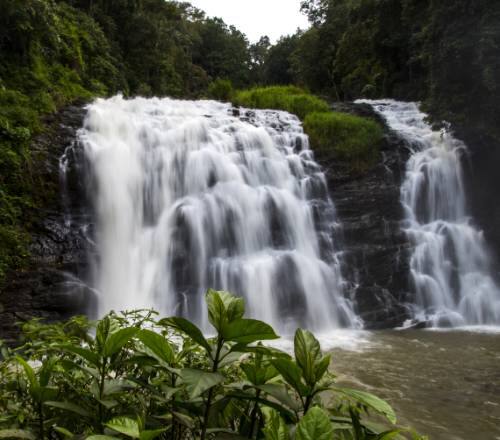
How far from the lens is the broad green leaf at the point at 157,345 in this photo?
3.94ft

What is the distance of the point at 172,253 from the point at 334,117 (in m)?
6.63

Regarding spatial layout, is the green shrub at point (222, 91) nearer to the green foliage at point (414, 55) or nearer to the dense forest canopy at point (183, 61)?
the dense forest canopy at point (183, 61)

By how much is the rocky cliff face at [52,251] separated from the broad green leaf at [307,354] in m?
6.33

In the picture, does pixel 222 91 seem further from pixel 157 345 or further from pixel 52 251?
pixel 157 345

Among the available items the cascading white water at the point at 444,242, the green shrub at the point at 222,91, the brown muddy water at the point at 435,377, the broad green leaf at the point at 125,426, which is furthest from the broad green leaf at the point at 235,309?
the green shrub at the point at 222,91

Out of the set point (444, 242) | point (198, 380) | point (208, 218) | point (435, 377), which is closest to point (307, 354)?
point (198, 380)

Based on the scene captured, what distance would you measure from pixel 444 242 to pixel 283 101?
7.40 m

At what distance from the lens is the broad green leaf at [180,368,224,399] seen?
0.99m

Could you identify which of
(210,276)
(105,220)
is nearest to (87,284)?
(105,220)

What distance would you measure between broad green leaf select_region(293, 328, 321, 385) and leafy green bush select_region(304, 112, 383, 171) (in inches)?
429

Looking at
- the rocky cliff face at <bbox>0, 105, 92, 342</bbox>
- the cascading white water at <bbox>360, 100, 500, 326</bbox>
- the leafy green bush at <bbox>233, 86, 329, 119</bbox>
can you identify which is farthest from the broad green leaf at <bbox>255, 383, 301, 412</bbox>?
the leafy green bush at <bbox>233, 86, 329, 119</bbox>

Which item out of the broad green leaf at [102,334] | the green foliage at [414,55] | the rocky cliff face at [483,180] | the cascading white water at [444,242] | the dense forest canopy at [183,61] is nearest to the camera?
the broad green leaf at [102,334]

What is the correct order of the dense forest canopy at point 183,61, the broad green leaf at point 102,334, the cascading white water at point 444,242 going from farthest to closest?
the dense forest canopy at point 183,61 < the cascading white water at point 444,242 < the broad green leaf at point 102,334

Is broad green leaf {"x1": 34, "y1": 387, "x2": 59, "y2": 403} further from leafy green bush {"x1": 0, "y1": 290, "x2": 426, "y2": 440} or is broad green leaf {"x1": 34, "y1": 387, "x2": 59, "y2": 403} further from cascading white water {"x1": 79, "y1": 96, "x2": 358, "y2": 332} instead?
cascading white water {"x1": 79, "y1": 96, "x2": 358, "y2": 332}
